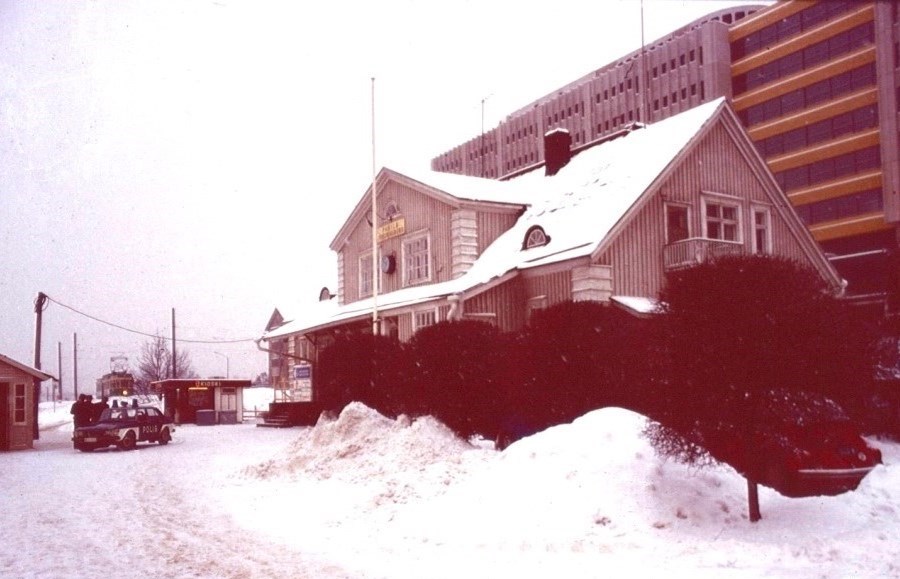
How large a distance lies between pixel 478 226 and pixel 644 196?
622cm

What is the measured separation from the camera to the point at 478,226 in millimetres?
26781

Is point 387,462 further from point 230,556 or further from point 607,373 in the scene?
point 230,556

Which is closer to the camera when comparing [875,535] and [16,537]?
[875,535]

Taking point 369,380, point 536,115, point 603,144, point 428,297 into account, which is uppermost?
point 536,115

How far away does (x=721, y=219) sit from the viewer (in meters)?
24.8

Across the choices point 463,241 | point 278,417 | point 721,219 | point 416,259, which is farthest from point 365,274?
point 721,219

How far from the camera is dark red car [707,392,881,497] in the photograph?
346 inches

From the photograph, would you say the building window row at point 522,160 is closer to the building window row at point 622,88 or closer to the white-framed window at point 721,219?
the building window row at point 622,88

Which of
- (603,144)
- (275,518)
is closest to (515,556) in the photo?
(275,518)

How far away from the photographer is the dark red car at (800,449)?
28.8 ft

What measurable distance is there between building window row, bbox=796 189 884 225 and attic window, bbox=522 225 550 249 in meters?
26.8

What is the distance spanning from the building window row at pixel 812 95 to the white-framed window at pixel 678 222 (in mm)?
19559

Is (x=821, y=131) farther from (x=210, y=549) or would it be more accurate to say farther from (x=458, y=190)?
(x=210, y=549)

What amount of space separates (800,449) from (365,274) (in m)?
23.7
